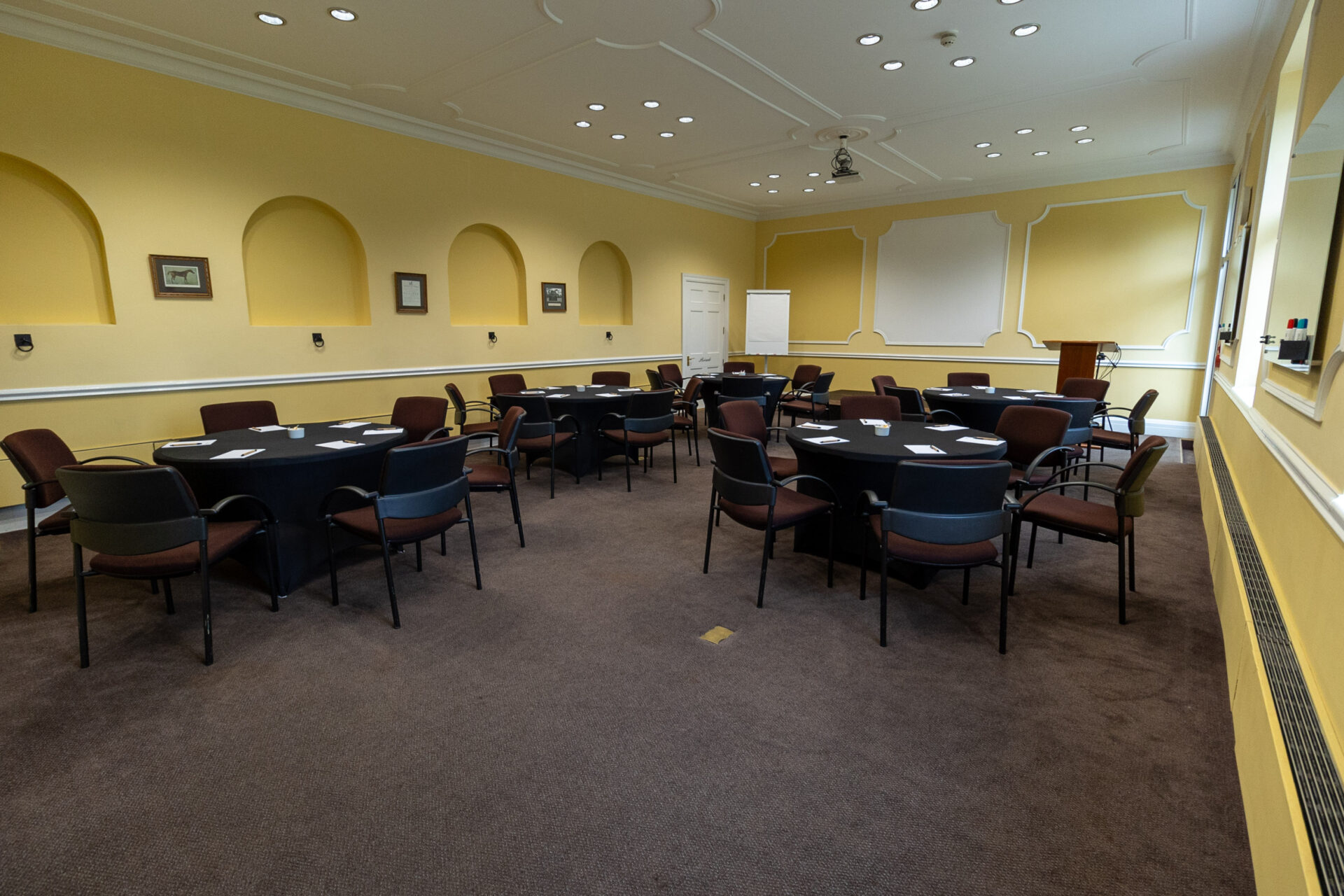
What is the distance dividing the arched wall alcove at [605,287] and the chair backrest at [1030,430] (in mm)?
5656

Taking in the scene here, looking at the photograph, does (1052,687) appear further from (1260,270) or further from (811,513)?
(1260,270)

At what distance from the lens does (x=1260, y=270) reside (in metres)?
4.34

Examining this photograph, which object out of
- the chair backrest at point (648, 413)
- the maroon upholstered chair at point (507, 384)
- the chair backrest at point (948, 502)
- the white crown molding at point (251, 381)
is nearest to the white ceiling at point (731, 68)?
the white crown molding at point (251, 381)

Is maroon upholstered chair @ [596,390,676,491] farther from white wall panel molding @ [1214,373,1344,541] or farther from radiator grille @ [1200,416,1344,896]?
radiator grille @ [1200,416,1344,896]

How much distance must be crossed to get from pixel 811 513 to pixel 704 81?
152 inches

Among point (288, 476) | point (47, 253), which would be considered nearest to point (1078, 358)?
point (288, 476)

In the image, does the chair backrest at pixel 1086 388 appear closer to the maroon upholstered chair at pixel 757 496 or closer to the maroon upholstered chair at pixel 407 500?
the maroon upholstered chair at pixel 757 496

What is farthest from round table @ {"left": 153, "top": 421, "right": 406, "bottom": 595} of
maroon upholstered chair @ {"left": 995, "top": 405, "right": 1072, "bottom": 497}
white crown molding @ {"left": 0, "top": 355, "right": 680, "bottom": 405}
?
maroon upholstered chair @ {"left": 995, "top": 405, "right": 1072, "bottom": 497}

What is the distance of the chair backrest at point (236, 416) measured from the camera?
4211 mm

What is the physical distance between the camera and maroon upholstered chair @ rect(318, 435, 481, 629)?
288 centimetres

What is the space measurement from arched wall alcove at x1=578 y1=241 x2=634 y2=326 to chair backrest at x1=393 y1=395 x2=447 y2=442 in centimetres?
407

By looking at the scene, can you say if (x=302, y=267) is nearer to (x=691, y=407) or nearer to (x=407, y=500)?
(x=691, y=407)

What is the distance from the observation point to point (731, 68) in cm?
492

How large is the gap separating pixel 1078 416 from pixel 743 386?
3.20 m
